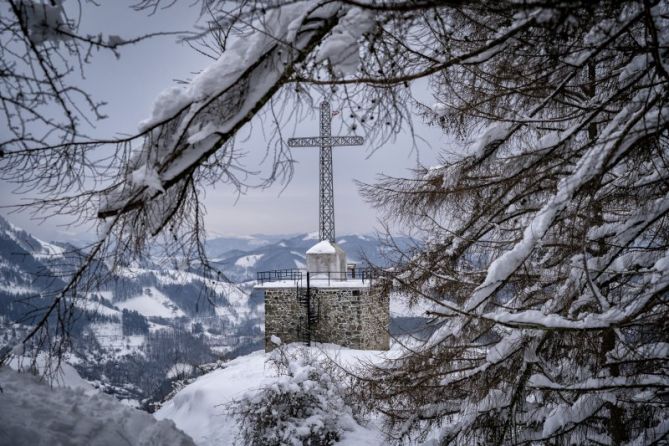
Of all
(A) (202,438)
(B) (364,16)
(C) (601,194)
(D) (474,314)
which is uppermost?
(B) (364,16)

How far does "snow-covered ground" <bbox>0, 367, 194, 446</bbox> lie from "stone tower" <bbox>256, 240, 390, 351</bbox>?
11105 millimetres

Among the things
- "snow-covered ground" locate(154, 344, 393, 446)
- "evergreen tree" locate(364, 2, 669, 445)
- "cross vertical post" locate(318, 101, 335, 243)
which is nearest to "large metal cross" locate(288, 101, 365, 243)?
"cross vertical post" locate(318, 101, 335, 243)

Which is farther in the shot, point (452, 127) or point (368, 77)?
point (452, 127)

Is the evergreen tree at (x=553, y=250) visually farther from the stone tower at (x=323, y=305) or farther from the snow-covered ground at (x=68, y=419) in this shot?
the stone tower at (x=323, y=305)

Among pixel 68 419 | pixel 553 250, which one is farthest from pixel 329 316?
pixel 68 419

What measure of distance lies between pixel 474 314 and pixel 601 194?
5.14 ft

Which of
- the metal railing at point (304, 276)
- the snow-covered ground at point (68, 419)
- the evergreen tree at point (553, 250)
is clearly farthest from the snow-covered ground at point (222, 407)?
the snow-covered ground at point (68, 419)

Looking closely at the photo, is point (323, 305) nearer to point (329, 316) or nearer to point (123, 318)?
point (329, 316)

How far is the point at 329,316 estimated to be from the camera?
46.9 feet

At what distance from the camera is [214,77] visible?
175cm

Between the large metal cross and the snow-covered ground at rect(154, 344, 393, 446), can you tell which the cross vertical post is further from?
the snow-covered ground at rect(154, 344, 393, 446)

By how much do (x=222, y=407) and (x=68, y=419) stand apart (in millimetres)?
8334

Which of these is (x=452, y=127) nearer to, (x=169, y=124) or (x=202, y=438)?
(x=169, y=124)

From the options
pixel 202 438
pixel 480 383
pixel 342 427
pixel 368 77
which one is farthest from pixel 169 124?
pixel 202 438
